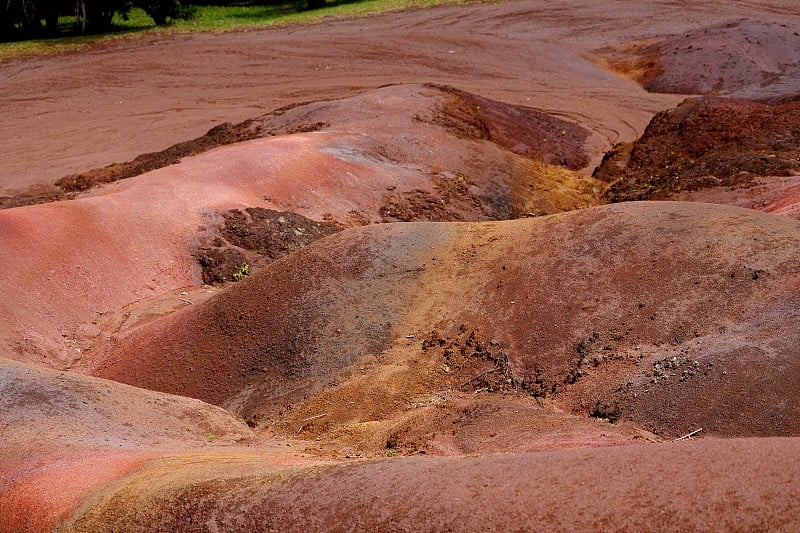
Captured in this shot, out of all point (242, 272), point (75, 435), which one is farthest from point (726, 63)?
point (75, 435)

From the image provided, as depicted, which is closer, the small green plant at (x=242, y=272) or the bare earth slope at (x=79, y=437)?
the bare earth slope at (x=79, y=437)

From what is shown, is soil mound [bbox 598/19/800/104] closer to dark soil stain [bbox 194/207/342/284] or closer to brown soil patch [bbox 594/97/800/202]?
brown soil patch [bbox 594/97/800/202]

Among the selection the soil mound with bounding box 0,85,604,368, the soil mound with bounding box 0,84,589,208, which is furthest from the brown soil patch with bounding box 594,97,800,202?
the soil mound with bounding box 0,84,589,208

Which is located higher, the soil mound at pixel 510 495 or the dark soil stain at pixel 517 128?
the soil mound at pixel 510 495

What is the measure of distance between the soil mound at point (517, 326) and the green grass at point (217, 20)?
21819 millimetres

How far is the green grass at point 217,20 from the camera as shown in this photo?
29844 millimetres

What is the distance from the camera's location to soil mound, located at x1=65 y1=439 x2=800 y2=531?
171 inches

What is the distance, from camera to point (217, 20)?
111 ft

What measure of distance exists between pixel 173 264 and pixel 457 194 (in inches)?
Answer: 215

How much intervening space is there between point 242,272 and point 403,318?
4045 mm

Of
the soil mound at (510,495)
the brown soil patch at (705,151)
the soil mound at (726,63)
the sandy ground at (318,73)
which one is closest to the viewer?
the soil mound at (510,495)

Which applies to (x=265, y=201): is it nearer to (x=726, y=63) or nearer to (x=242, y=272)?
(x=242, y=272)

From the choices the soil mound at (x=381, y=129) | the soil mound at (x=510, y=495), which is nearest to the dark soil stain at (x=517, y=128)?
the soil mound at (x=381, y=129)

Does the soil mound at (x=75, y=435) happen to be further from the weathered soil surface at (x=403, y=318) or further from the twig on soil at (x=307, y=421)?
the twig on soil at (x=307, y=421)
